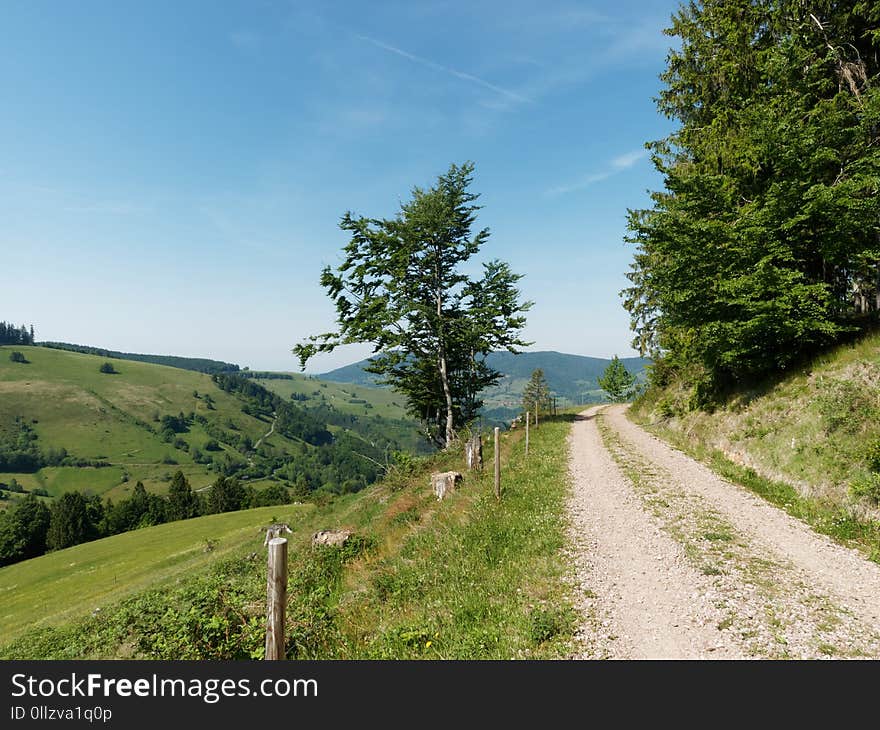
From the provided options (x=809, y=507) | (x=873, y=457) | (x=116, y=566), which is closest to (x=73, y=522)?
(x=116, y=566)

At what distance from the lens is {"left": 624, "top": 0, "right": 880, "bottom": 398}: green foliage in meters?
14.9

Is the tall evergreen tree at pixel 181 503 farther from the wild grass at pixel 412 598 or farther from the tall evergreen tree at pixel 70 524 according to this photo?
the wild grass at pixel 412 598

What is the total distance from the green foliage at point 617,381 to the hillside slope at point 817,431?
60562mm

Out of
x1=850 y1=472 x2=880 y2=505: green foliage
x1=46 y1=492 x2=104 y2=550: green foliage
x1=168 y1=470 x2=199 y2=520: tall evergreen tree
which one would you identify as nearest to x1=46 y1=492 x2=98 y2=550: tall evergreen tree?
x1=46 y1=492 x2=104 y2=550: green foliage

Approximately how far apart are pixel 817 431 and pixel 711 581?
9.22 meters

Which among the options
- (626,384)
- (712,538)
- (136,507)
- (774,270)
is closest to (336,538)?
(712,538)

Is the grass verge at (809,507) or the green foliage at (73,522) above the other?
the grass verge at (809,507)

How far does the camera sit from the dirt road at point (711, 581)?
5.67m

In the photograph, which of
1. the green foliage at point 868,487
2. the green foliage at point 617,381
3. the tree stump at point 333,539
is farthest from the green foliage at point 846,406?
the green foliage at point 617,381

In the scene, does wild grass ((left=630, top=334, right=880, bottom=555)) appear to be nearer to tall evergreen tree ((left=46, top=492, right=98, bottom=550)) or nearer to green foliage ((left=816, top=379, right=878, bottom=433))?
green foliage ((left=816, top=379, right=878, bottom=433))

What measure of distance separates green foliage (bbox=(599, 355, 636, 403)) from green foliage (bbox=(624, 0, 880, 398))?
5813 centimetres

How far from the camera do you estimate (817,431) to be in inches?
512

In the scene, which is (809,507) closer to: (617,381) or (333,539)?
(333,539)

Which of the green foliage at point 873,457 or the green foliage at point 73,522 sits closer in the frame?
the green foliage at point 873,457
